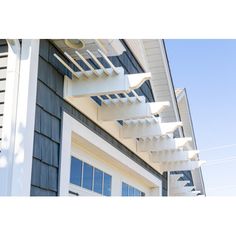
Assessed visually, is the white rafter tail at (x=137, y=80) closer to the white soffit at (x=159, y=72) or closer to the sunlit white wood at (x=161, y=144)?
the sunlit white wood at (x=161, y=144)

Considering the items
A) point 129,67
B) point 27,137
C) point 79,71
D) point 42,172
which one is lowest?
point 42,172

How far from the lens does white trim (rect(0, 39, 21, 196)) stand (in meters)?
2.31

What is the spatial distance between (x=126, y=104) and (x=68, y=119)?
2.68 ft

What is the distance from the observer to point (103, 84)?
306 centimetres

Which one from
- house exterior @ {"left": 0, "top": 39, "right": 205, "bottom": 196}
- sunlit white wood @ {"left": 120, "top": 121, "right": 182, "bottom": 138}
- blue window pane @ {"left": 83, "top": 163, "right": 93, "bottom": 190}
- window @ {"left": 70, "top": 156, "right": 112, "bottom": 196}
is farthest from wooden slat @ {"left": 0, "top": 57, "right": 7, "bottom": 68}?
sunlit white wood @ {"left": 120, "top": 121, "right": 182, "bottom": 138}

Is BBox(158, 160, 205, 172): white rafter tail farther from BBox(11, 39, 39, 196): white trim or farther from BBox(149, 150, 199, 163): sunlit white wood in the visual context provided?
BBox(11, 39, 39, 196): white trim

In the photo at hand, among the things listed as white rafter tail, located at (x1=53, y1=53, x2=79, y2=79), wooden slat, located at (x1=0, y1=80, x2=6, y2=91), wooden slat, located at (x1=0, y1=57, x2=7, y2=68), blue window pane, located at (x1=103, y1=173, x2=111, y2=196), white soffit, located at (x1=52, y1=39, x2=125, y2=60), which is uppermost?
white soffit, located at (x1=52, y1=39, x2=125, y2=60)

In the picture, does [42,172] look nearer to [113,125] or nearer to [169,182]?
[113,125]

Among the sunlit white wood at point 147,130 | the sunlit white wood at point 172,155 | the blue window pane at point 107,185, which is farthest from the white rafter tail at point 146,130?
the sunlit white wood at point 172,155

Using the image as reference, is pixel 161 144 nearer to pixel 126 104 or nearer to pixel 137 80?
pixel 126 104

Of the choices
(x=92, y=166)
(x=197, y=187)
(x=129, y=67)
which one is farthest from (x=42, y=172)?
(x=197, y=187)
